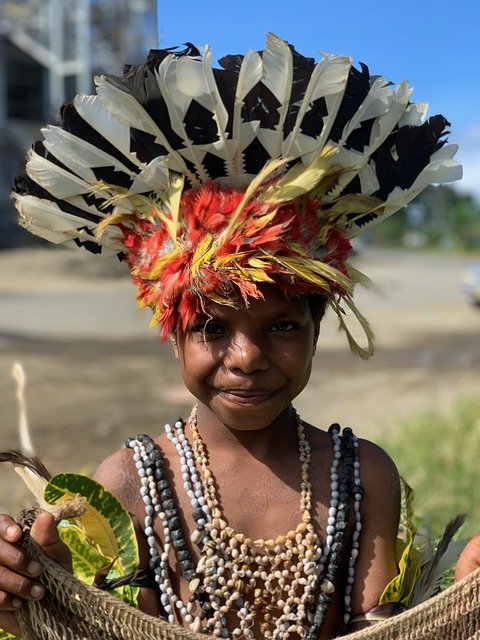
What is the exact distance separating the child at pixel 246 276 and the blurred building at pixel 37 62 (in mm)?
19206

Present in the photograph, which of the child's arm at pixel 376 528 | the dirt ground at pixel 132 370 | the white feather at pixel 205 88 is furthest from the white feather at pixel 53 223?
the dirt ground at pixel 132 370

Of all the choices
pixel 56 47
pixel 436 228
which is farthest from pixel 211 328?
pixel 436 228

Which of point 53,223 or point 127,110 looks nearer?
point 127,110

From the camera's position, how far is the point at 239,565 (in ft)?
6.24

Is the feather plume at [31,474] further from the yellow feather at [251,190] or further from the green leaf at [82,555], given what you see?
the yellow feather at [251,190]

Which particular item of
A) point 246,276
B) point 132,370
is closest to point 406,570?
point 246,276

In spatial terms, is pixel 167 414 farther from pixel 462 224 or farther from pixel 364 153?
pixel 462 224

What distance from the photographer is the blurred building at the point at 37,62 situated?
21.9 meters

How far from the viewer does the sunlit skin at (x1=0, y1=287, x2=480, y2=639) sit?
1803 millimetres

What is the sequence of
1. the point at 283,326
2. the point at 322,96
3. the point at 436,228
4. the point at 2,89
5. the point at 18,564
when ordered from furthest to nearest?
the point at 436,228 < the point at 2,89 < the point at 283,326 < the point at 322,96 < the point at 18,564

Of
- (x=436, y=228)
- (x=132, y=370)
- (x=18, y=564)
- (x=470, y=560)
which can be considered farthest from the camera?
(x=436, y=228)

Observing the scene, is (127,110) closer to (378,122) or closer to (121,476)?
(378,122)

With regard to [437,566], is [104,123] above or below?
above

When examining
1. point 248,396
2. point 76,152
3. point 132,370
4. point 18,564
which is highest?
point 132,370
